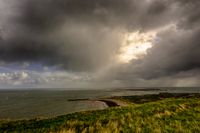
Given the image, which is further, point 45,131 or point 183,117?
point 183,117

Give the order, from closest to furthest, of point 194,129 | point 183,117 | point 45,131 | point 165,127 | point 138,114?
1. point 194,129
2. point 165,127
3. point 45,131
4. point 183,117
5. point 138,114

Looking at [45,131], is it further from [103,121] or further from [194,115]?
[194,115]

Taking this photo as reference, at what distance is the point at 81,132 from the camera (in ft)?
50.9

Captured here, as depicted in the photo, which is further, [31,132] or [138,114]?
[138,114]

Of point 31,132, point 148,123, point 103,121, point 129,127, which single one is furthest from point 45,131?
point 148,123

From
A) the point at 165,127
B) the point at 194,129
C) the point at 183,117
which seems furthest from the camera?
the point at 183,117

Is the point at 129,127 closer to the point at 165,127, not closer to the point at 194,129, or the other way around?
the point at 165,127

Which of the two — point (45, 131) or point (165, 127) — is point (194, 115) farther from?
point (45, 131)

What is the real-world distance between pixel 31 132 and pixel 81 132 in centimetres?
467

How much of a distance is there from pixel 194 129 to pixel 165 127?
83.7 inches

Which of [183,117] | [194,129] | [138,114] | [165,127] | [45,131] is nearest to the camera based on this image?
[194,129]

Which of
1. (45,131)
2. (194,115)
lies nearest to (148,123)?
(194,115)

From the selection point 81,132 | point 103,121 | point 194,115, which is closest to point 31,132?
point 81,132

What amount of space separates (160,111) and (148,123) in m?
5.80
